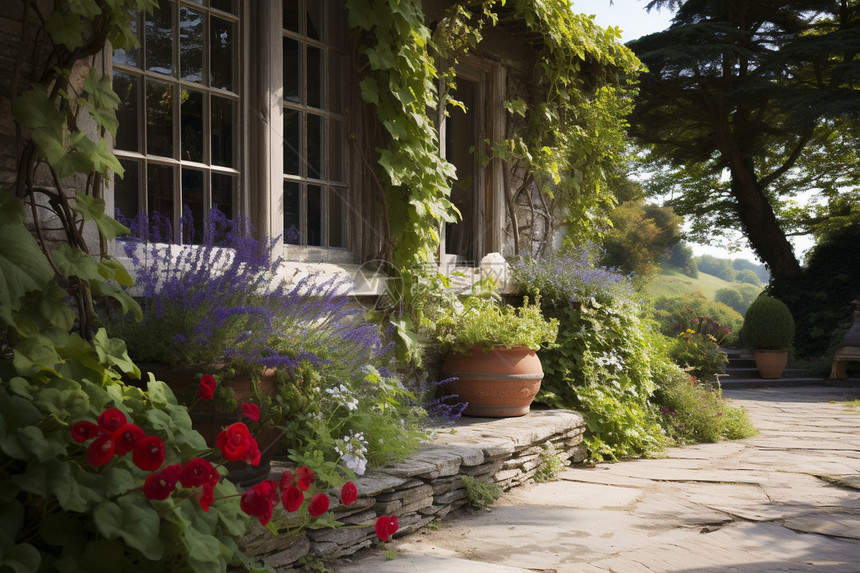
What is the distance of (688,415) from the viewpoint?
6.23 m

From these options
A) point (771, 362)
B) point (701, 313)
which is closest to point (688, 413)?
point (771, 362)

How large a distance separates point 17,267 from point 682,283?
107 ft

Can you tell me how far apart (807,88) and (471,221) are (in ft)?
33.2

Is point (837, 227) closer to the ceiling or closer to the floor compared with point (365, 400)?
closer to the ceiling

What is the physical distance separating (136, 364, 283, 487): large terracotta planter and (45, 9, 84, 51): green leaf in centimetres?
113

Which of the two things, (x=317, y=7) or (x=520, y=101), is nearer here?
(x=317, y=7)

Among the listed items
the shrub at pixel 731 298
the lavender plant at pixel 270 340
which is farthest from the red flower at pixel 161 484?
the shrub at pixel 731 298

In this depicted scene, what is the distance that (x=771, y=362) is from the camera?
1162cm

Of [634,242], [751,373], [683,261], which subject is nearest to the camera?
[751,373]

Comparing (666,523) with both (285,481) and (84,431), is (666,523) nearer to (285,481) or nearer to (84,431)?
(285,481)

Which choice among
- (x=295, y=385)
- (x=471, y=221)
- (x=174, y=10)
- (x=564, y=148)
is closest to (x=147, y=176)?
(x=174, y=10)

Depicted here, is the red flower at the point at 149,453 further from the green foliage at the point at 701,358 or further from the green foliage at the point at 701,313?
the green foliage at the point at 701,313

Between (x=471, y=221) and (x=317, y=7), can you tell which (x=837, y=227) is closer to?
(x=471, y=221)

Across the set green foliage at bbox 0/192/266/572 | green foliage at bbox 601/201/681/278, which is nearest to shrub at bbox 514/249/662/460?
green foliage at bbox 0/192/266/572
